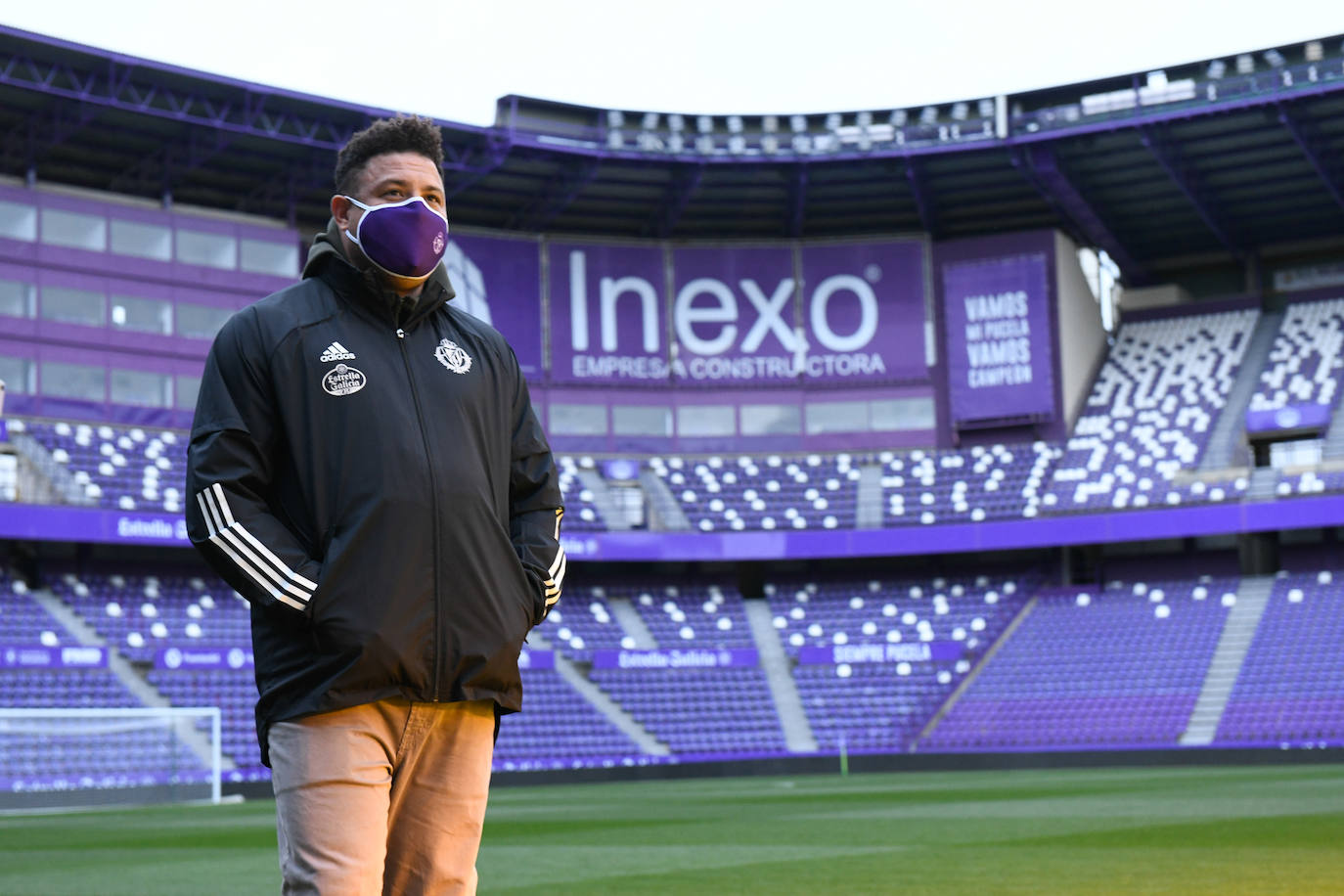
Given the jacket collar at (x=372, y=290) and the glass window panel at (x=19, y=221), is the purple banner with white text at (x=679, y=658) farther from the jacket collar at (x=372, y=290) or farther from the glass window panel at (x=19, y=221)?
the jacket collar at (x=372, y=290)

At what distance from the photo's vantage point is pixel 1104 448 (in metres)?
52.5

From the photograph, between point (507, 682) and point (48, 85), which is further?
point (48, 85)

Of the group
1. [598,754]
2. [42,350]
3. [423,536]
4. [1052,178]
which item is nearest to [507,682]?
[423,536]

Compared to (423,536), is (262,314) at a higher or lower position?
higher

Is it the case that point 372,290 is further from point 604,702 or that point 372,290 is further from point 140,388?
point 140,388

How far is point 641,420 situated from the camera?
5572 centimetres

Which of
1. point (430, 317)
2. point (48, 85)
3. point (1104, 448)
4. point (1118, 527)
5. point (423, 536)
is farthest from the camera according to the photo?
point (1104, 448)

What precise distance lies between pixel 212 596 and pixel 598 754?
11410 millimetres

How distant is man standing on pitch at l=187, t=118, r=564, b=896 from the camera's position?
13.0ft

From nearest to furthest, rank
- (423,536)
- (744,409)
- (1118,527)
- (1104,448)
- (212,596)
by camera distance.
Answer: (423,536) < (212,596) < (1118,527) < (1104,448) < (744,409)

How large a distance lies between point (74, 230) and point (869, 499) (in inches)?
993

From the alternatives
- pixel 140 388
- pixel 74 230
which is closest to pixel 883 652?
pixel 140 388

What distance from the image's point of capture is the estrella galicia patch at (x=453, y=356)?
4352mm

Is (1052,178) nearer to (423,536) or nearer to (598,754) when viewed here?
(598,754)
